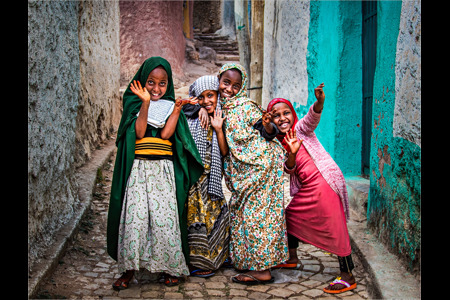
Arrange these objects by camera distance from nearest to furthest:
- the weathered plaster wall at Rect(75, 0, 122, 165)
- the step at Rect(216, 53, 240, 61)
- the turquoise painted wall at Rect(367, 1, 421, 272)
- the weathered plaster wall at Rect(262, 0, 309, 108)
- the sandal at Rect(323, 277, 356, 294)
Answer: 1. the turquoise painted wall at Rect(367, 1, 421, 272)
2. the sandal at Rect(323, 277, 356, 294)
3. the weathered plaster wall at Rect(75, 0, 122, 165)
4. the weathered plaster wall at Rect(262, 0, 309, 108)
5. the step at Rect(216, 53, 240, 61)

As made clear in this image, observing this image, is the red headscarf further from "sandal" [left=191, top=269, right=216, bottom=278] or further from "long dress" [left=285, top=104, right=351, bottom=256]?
"sandal" [left=191, top=269, right=216, bottom=278]

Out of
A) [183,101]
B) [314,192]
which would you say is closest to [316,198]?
[314,192]

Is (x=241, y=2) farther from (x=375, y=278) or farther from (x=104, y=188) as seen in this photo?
(x=375, y=278)

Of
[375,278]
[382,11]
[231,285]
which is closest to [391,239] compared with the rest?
[375,278]

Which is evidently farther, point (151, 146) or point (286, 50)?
point (286, 50)

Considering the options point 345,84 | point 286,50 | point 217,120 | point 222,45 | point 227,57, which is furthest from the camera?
point 222,45

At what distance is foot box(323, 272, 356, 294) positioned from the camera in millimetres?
2932

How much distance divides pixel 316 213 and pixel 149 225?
1143 mm

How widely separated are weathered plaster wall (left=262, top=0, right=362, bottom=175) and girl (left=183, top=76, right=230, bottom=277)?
2.02 metres

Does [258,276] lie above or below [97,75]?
below

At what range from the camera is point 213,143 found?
3248mm

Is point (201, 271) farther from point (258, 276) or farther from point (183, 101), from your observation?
point (183, 101)

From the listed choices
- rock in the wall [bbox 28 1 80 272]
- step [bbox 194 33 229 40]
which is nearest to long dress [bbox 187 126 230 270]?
rock in the wall [bbox 28 1 80 272]

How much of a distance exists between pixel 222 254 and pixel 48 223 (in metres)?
1.33
